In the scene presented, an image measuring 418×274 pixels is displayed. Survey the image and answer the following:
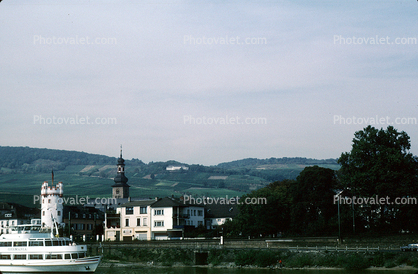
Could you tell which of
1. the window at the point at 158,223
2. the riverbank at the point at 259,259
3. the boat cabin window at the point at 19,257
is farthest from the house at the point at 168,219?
the boat cabin window at the point at 19,257

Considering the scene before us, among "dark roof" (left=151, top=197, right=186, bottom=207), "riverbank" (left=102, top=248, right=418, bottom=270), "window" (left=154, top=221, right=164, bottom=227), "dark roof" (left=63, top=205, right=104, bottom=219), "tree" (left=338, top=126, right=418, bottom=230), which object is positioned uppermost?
"tree" (left=338, top=126, right=418, bottom=230)

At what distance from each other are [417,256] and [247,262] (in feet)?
56.9

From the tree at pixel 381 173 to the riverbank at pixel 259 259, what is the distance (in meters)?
16.1

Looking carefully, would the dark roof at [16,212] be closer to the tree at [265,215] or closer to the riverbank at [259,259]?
the riverbank at [259,259]

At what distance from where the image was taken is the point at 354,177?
65.8 metres

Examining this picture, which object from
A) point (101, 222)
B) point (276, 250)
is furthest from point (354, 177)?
point (101, 222)

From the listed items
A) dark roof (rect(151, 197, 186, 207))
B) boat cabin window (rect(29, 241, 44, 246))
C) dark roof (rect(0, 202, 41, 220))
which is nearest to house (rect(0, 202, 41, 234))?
dark roof (rect(0, 202, 41, 220))

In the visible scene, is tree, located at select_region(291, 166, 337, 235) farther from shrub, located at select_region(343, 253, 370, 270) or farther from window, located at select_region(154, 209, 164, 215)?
window, located at select_region(154, 209, 164, 215)

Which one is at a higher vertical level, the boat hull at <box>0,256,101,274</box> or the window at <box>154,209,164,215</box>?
the window at <box>154,209,164,215</box>

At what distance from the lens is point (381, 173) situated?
6469 cm

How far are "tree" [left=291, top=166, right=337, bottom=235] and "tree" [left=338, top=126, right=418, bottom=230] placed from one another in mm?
5827

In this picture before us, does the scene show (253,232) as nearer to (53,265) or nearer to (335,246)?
(335,246)

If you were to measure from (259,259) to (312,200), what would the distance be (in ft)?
76.1

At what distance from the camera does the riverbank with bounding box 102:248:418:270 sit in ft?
161
